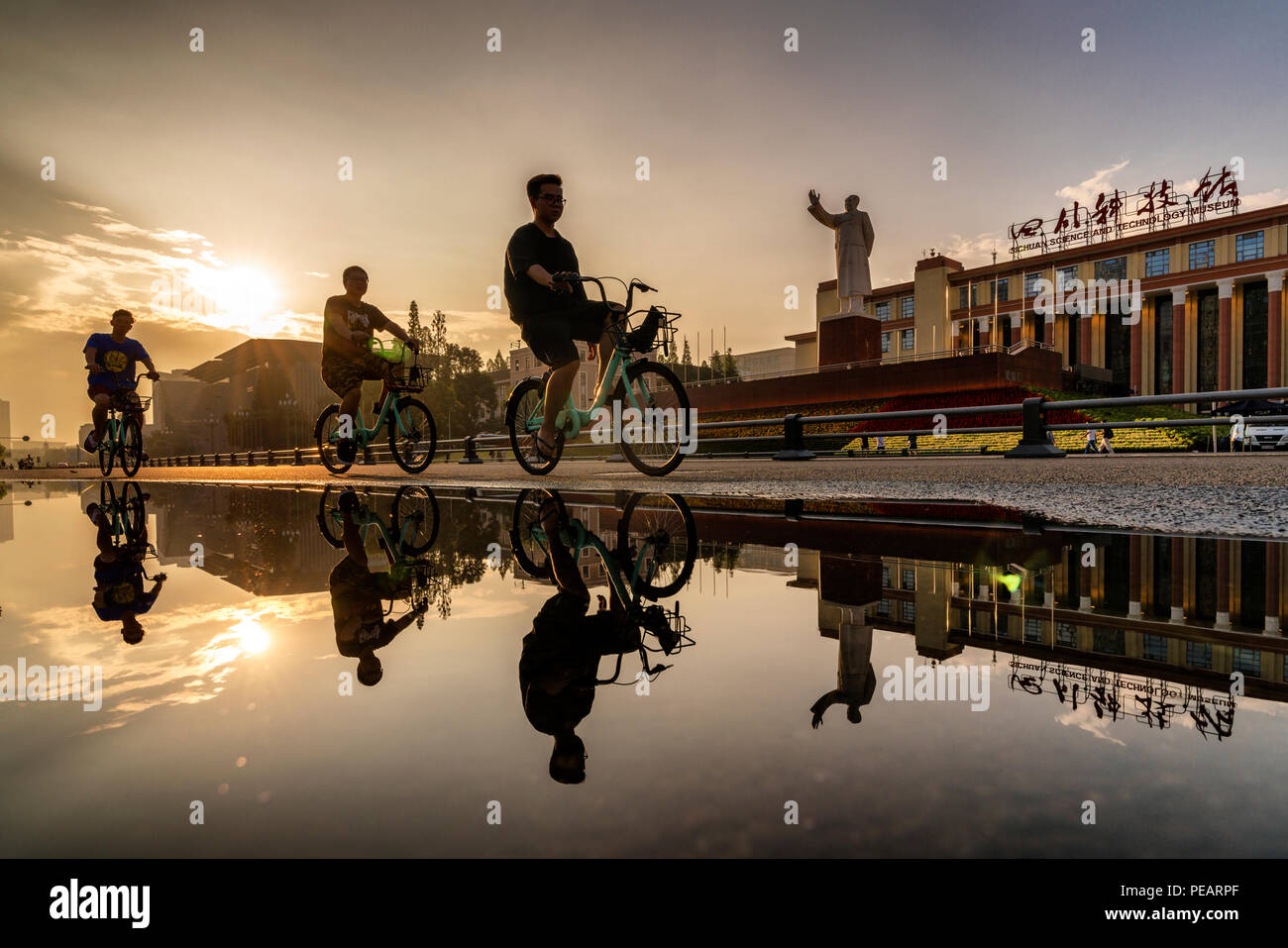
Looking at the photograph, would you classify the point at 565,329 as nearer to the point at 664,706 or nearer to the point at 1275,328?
the point at 664,706

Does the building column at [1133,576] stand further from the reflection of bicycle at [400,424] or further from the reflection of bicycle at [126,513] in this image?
the reflection of bicycle at [400,424]

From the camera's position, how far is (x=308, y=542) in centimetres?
349

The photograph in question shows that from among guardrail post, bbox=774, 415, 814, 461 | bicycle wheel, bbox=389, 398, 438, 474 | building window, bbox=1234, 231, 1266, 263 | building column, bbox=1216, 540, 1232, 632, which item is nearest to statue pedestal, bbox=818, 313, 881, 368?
guardrail post, bbox=774, 415, 814, 461

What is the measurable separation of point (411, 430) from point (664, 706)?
8847 mm

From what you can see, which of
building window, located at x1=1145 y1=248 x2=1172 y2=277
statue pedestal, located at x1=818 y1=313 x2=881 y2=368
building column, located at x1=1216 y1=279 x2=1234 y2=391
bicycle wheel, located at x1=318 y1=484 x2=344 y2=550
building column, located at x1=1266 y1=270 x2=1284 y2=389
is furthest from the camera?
building window, located at x1=1145 y1=248 x2=1172 y2=277

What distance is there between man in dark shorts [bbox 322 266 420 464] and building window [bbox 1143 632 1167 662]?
8.06 metres

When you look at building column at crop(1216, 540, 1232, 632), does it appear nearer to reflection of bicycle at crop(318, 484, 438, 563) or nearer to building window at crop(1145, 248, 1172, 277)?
reflection of bicycle at crop(318, 484, 438, 563)

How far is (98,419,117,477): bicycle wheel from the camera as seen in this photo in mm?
12128

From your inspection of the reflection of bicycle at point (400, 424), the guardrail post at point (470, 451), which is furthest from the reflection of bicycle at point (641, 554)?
the guardrail post at point (470, 451)

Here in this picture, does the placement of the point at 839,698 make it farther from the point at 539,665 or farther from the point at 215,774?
the point at 215,774

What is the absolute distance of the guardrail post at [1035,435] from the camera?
9.81 metres

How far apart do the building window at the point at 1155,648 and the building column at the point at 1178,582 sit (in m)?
0.18

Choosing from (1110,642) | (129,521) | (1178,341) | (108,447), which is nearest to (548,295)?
(129,521)

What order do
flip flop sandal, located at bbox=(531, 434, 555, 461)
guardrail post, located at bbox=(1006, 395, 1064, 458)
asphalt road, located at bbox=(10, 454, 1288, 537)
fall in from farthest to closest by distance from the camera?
guardrail post, located at bbox=(1006, 395, 1064, 458) < flip flop sandal, located at bbox=(531, 434, 555, 461) < asphalt road, located at bbox=(10, 454, 1288, 537)
